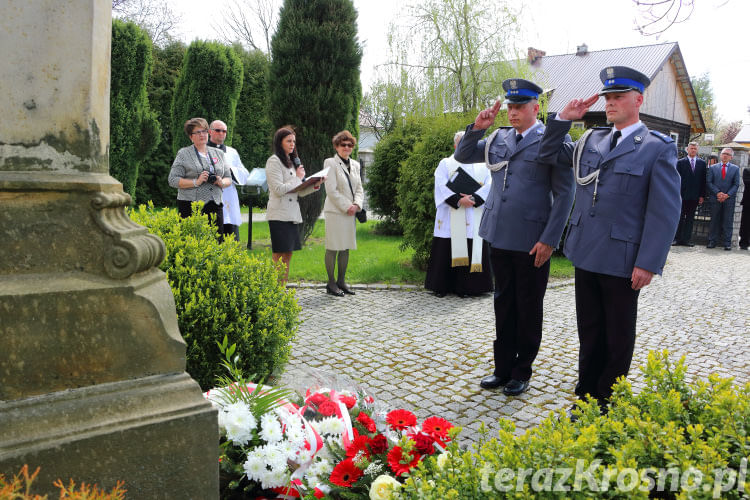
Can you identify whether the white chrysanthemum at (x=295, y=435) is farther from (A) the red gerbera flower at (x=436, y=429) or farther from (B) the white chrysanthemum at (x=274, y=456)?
(A) the red gerbera flower at (x=436, y=429)

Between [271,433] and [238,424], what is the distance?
15 centimetres

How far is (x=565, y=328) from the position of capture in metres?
6.00

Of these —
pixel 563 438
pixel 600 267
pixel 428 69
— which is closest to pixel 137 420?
pixel 563 438

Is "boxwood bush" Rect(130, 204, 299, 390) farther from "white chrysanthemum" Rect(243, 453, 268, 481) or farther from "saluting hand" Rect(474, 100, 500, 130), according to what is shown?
"saluting hand" Rect(474, 100, 500, 130)

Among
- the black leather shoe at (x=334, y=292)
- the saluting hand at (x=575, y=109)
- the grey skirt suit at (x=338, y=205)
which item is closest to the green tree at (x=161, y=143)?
the grey skirt suit at (x=338, y=205)

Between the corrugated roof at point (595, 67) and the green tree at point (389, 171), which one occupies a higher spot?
the corrugated roof at point (595, 67)

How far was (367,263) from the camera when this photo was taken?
9414 mm

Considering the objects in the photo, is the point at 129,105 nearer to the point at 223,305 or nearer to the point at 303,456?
the point at 223,305

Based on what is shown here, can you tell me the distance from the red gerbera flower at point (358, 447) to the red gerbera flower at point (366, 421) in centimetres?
24

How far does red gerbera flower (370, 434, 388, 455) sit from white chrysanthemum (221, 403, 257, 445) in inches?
21.0

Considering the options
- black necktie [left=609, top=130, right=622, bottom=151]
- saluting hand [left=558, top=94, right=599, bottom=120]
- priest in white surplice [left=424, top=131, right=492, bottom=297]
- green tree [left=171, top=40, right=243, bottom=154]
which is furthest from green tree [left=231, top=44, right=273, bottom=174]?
black necktie [left=609, top=130, right=622, bottom=151]

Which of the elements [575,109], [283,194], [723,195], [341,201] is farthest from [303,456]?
[723,195]

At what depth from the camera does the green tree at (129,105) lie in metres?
10.9

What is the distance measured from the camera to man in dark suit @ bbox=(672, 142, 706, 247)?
13.2 metres
